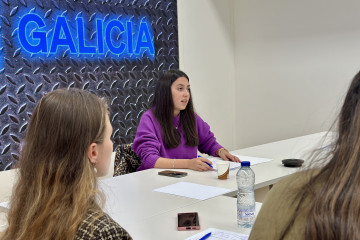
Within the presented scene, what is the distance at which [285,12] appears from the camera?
17.6 ft

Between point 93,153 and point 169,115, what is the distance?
6.45 ft

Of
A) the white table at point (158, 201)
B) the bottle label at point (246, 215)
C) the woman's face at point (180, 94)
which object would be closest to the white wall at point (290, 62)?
the woman's face at point (180, 94)

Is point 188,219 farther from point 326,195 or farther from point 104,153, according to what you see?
point 326,195

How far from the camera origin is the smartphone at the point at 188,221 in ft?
5.63

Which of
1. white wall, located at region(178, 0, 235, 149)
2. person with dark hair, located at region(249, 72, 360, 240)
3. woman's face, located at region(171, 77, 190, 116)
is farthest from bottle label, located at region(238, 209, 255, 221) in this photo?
white wall, located at region(178, 0, 235, 149)

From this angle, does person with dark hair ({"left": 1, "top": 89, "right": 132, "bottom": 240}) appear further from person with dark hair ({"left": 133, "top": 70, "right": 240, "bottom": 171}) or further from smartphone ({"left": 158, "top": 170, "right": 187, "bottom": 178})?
person with dark hair ({"left": 133, "top": 70, "right": 240, "bottom": 171})

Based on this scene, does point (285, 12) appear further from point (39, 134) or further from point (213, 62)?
point (39, 134)

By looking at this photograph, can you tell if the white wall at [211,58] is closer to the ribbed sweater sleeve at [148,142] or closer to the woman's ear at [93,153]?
the ribbed sweater sleeve at [148,142]

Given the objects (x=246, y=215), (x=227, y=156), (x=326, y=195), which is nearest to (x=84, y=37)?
(x=227, y=156)

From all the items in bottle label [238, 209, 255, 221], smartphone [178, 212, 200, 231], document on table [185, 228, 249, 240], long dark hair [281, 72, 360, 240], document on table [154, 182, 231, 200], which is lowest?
document on table [185, 228, 249, 240]

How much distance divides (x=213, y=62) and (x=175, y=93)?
2.64m

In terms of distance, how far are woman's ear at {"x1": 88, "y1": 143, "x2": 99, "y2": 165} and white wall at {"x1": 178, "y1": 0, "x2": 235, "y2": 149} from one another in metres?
4.21

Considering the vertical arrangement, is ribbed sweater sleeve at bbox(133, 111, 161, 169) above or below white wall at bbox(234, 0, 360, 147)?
below

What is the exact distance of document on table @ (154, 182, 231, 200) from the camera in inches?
86.0
